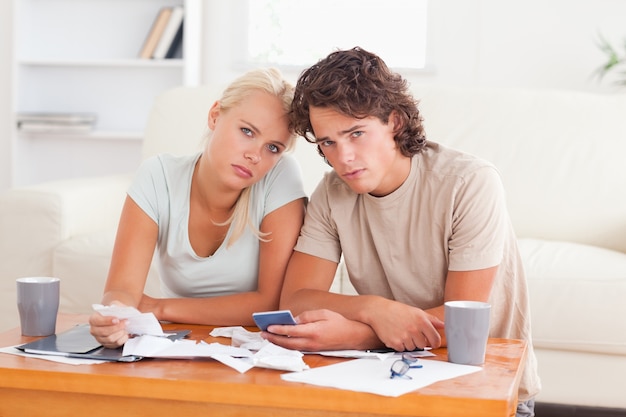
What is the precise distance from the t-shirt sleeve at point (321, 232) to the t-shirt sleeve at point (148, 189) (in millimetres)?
349

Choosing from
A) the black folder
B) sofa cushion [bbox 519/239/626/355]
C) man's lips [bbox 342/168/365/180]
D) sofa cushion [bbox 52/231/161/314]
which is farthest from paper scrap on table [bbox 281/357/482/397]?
sofa cushion [bbox 52/231/161/314]

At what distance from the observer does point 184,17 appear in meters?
4.21

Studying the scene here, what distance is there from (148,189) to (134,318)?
1.74 ft

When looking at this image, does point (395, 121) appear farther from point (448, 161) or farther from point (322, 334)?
point (322, 334)

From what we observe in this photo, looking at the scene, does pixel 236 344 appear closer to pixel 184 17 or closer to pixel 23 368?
pixel 23 368

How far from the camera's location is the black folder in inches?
52.9

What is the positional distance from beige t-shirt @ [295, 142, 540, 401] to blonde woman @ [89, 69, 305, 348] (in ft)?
0.40

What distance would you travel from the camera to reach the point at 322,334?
143 cm

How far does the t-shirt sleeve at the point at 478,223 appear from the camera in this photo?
5.22 feet

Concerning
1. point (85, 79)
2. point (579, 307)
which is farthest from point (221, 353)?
point (85, 79)

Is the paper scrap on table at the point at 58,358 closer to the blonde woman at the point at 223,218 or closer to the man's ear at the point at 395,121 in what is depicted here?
the blonde woman at the point at 223,218

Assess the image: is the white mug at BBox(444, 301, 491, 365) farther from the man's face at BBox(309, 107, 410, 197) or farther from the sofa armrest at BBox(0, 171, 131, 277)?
the sofa armrest at BBox(0, 171, 131, 277)

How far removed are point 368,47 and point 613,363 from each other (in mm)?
2436

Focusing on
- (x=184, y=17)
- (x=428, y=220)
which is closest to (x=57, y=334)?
(x=428, y=220)
